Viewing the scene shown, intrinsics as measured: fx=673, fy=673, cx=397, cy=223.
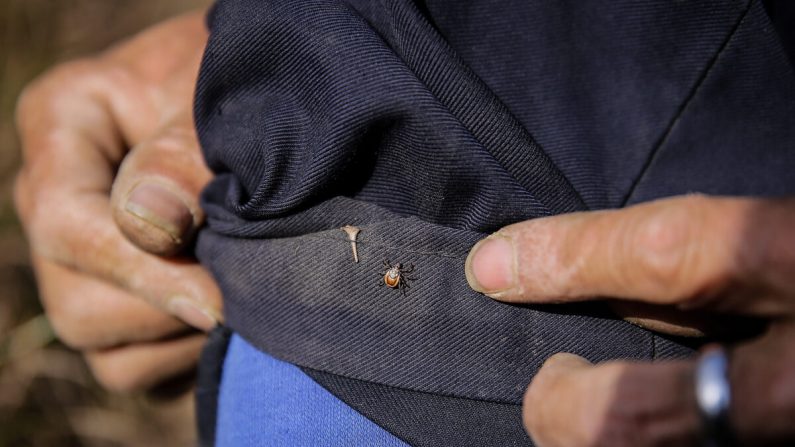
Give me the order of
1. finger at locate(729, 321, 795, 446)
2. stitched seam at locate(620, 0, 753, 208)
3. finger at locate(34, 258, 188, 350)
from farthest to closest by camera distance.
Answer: finger at locate(34, 258, 188, 350)
stitched seam at locate(620, 0, 753, 208)
finger at locate(729, 321, 795, 446)

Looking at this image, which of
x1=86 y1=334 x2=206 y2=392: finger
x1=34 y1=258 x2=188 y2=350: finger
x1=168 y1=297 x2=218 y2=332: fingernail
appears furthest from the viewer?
x1=86 y1=334 x2=206 y2=392: finger

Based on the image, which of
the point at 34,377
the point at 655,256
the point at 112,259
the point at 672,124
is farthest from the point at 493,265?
the point at 34,377

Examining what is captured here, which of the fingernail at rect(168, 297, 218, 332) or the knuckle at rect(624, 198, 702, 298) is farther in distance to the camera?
the fingernail at rect(168, 297, 218, 332)

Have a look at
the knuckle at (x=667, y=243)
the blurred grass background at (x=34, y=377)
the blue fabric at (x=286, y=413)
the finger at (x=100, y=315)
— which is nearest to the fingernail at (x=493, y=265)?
the knuckle at (x=667, y=243)

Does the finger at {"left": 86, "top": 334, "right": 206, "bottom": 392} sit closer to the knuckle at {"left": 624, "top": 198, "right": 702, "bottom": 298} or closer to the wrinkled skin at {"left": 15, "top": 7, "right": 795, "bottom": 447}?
the wrinkled skin at {"left": 15, "top": 7, "right": 795, "bottom": 447}

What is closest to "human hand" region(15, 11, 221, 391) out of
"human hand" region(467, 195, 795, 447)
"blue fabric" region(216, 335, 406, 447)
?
"blue fabric" region(216, 335, 406, 447)

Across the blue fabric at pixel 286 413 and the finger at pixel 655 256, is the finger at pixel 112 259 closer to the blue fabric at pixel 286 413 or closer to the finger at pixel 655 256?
the blue fabric at pixel 286 413

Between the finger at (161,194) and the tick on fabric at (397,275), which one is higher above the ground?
the tick on fabric at (397,275)
